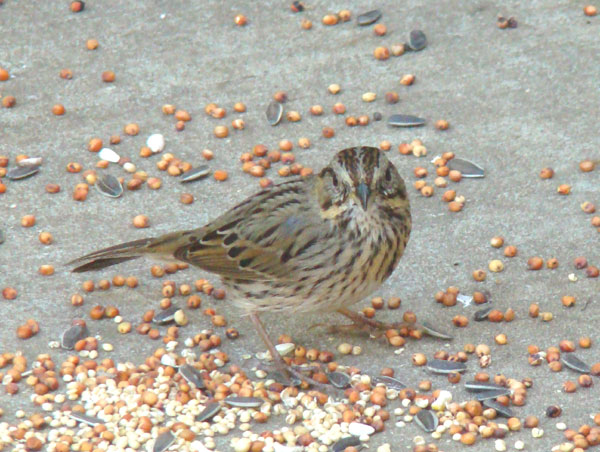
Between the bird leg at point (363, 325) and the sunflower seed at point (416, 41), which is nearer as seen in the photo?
the bird leg at point (363, 325)

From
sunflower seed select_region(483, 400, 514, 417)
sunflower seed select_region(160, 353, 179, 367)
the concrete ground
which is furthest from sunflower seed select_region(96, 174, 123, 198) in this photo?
sunflower seed select_region(483, 400, 514, 417)

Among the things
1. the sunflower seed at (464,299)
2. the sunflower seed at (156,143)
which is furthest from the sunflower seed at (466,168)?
the sunflower seed at (156,143)

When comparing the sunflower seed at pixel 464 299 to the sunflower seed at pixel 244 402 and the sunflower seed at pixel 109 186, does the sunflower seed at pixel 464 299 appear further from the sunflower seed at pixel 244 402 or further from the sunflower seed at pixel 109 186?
the sunflower seed at pixel 109 186

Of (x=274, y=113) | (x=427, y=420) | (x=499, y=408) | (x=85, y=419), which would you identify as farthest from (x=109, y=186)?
(x=499, y=408)

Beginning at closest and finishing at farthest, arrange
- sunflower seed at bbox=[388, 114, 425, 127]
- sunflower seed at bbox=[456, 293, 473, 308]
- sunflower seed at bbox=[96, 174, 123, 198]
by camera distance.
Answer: sunflower seed at bbox=[456, 293, 473, 308] → sunflower seed at bbox=[96, 174, 123, 198] → sunflower seed at bbox=[388, 114, 425, 127]

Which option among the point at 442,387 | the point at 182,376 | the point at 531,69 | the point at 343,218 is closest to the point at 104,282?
the point at 182,376

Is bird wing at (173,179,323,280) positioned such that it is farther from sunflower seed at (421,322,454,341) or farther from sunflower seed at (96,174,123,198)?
sunflower seed at (96,174,123,198)

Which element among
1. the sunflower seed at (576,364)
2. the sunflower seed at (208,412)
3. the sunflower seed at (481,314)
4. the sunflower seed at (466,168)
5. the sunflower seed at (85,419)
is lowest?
the sunflower seed at (576,364)
